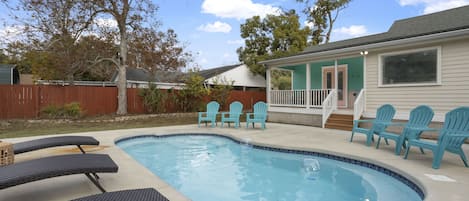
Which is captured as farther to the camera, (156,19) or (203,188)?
(156,19)

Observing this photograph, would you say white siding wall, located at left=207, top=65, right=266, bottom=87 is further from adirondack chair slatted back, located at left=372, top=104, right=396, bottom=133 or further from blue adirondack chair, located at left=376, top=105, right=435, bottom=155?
blue adirondack chair, located at left=376, top=105, right=435, bottom=155

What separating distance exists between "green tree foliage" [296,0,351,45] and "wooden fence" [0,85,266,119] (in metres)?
15.7

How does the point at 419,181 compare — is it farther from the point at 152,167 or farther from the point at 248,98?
the point at 248,98

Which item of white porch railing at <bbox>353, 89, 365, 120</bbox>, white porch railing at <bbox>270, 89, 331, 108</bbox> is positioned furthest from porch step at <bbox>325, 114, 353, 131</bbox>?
white porch railing at <bbox>270, 89, 331, 108</bbox>

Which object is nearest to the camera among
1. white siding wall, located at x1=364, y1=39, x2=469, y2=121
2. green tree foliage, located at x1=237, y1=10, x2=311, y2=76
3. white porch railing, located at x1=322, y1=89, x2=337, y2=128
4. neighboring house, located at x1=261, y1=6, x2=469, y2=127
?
→ white siding wall, located at x1=364, y1=39, x2=469, y2=121

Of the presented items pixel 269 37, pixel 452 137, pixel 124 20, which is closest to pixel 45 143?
pixel 452 137

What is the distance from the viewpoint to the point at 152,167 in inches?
203

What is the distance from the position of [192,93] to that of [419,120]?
1110 cm

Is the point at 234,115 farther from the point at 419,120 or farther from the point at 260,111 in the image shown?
the point at 419,120

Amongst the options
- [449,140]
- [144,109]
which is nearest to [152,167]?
[449,140]

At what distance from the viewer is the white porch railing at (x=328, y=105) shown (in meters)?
9.32

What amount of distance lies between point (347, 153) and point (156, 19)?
12.6m

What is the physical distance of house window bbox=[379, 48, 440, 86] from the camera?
7293mm

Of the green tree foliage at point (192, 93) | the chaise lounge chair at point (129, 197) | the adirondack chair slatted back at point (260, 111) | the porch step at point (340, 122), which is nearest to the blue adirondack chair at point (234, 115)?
the adirondack chair slatted back at point (260, 111)
